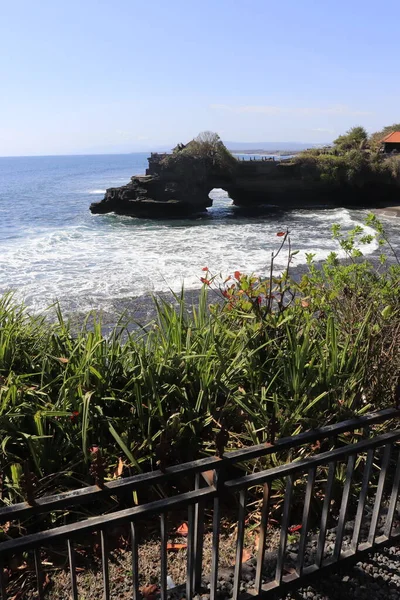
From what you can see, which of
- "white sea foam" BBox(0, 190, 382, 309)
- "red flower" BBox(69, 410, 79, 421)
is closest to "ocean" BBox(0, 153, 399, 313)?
"white sea foam" BBox(0, 190, 382, 309)

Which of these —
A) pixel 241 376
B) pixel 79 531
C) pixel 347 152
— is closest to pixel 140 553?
pixel 79 531

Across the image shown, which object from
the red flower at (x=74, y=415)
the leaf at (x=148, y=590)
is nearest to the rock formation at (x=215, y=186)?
the red flower at (x=74, y=415)

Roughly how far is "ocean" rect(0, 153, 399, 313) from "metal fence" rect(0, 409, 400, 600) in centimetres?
678

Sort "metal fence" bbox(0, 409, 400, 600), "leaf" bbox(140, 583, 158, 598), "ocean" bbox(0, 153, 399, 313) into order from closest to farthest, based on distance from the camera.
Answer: "metal fence" bbox(0, 409, 400, 600)
"leaf" bbox(140, 583, 158, 598)
"ocean" bbox(0, 153, 399, 313)

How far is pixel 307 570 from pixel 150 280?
16.6 m

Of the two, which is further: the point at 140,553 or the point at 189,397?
the point at 189,397

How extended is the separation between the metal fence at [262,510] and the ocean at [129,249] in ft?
22.2

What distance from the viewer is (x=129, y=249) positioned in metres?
26.1

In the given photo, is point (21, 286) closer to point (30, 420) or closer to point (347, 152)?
point (30, 420)

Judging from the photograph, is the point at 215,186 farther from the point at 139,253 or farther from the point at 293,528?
the point at 293,528

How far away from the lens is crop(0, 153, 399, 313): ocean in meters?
17.7

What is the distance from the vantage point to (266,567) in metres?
2.75

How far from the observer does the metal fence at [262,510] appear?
1944mm

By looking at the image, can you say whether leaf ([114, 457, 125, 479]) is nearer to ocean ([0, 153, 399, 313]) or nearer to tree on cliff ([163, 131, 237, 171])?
ocean ([0, 153, 399, 313])
